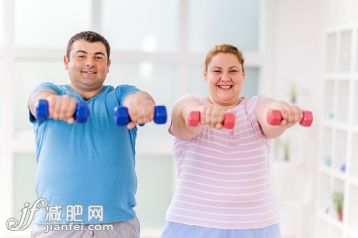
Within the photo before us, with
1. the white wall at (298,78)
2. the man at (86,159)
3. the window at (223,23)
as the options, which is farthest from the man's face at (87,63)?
the window at (223,23)

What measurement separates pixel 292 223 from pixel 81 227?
2.24 metres

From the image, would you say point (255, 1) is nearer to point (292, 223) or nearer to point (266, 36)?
point (266, 36)

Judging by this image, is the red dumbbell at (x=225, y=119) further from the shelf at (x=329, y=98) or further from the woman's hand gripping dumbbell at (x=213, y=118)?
the shelf at (x=329, y=98)

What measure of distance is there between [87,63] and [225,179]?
501 mm

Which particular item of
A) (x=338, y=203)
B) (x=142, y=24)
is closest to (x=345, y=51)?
(x=338, y=203)

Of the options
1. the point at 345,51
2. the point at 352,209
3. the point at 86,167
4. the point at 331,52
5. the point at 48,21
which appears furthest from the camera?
the point at 48,21

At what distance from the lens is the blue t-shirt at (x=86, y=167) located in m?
1.46

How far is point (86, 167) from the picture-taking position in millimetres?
1461

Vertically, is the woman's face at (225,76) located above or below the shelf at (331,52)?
below

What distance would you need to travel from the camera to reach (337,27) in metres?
3.00

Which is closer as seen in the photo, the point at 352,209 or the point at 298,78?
the point at 352,209

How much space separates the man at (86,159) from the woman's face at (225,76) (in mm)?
243

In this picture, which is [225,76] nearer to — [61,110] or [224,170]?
[224,170]

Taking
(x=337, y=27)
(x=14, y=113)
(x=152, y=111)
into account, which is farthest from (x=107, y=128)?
(x=14, y=113)
